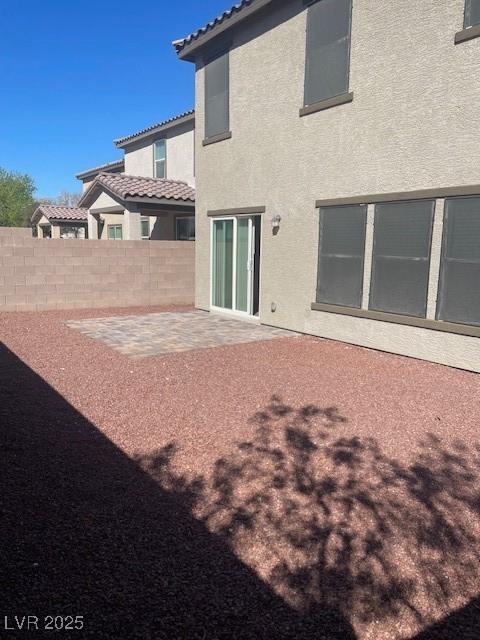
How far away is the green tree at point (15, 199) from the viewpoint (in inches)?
1654

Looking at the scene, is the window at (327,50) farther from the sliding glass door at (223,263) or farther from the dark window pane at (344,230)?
the sliding glass door at (223,263)

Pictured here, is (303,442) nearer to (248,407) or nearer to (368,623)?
(248,407)

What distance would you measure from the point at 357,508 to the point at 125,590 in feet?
5.87

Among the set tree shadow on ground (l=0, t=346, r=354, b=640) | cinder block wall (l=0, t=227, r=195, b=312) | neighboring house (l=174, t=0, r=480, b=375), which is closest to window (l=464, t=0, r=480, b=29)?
neighboring house (l=174, t=0, r=480, b=375)

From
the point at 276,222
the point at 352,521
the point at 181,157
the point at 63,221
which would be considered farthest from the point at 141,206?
the point at 63,221

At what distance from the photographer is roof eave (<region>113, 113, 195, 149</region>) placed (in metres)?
17.1

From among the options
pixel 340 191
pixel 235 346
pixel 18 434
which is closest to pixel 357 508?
pixel 18 434

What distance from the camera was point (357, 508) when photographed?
359 cm

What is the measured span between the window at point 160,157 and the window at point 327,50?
10.8 meters

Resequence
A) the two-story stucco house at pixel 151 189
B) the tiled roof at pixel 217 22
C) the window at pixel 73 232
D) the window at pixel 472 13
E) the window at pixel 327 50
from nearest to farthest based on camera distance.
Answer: the window at pixel 472 13 → the window at pixel 327 50 → the tiled roof at pixel 217 22 → the two-story stucco house at pixel 151 189 → the window at pixel 73 232

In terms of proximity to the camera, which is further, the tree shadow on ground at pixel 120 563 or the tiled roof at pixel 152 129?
the tiled roof at pixel 152 129

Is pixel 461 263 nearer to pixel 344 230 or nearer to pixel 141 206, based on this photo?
pixel 344 230

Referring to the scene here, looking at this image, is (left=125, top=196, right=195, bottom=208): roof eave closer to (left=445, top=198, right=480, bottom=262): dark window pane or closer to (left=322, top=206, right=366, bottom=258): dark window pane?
(left=322, top=206, right=366, bottom=258): dark window pane

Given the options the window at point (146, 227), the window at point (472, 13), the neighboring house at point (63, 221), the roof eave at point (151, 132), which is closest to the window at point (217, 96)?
the roof eave at point (151, 132)
